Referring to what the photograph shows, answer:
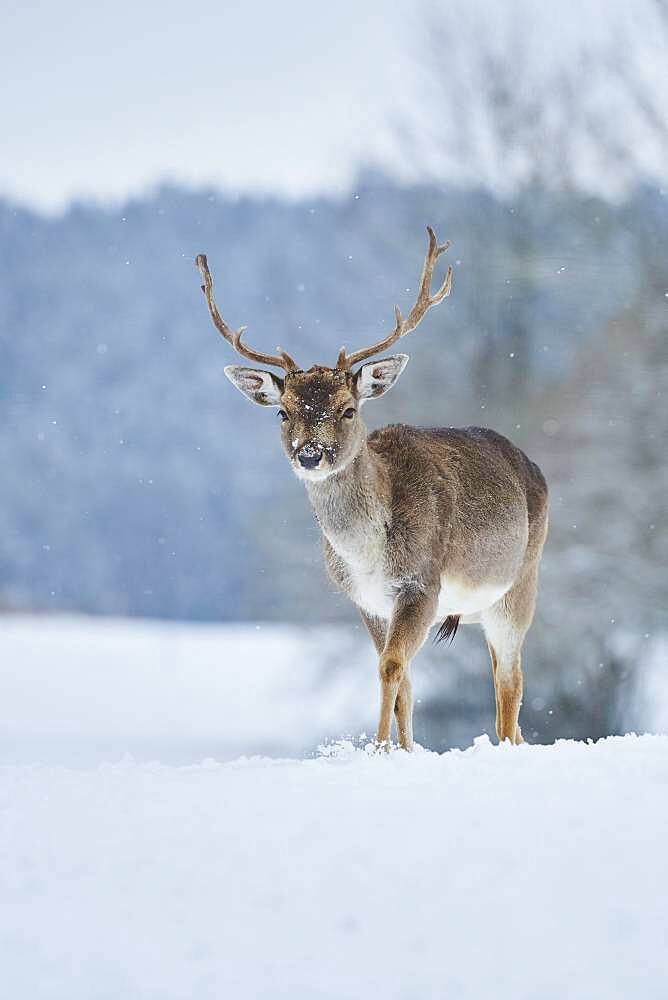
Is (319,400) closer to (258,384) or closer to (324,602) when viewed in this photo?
(258,384)

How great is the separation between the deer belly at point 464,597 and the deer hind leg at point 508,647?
0.60 feet

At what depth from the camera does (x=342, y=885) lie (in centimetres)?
338

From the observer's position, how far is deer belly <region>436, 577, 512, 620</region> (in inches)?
236

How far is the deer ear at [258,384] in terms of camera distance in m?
5.63

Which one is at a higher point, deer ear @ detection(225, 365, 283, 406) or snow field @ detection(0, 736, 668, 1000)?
deer ear @ detection(225, 365, 283, 406)

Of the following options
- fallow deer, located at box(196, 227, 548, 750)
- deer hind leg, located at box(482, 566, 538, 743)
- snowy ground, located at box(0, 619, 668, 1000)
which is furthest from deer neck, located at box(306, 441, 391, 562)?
Answer: deer hind leg, located at box(482, 566, 538, 743)

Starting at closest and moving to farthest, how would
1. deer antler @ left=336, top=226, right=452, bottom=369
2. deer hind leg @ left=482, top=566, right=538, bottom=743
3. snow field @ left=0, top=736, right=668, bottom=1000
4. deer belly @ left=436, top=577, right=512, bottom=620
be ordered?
snow field @ left=0, top=736, right=668, bottom=1000
deer antler @ left=336, top=226, right=452, bottom=369
deer belly @ left=436, top=577, right=512, bottom=620
deer hind leg @ left=482, top=566, right=538, bottom=743

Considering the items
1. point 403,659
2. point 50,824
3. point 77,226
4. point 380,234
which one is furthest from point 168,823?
point 77,226

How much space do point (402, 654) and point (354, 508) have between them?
25.5 inches

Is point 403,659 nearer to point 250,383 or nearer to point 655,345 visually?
point 250,383

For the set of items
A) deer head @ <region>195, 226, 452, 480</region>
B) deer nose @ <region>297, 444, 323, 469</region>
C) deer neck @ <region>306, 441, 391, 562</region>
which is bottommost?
deer neck @ <region>306, 441, 391, 562</region>

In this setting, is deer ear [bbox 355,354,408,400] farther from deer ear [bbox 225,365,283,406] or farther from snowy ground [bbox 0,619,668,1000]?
snowy ground [bbox 0,619,668,1000]

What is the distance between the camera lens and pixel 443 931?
3.19m

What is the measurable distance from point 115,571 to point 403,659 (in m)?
24.2
